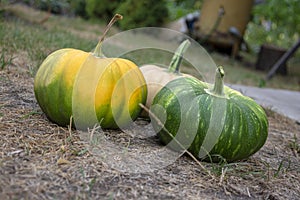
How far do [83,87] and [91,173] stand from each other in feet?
1.35

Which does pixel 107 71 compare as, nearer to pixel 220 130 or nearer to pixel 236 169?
pixel 220 130

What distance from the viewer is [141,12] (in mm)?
7535

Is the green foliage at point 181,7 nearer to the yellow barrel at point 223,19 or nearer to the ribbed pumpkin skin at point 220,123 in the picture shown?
the yellow barrel at point 223,19

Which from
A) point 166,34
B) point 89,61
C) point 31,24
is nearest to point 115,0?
point 166,34

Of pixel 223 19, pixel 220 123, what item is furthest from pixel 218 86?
pixel 223 19

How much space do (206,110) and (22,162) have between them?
72 cm

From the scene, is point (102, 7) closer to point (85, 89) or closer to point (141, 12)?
point (141, 12)

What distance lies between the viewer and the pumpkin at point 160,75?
7.15 feet

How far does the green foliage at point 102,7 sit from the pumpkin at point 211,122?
21.6 ft

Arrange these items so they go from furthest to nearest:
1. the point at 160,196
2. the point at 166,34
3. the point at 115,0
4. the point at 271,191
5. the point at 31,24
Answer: the point at 115,0 → the point at 166,34 → the point at 31,24 → the point at 271,191 → the point at 160,196

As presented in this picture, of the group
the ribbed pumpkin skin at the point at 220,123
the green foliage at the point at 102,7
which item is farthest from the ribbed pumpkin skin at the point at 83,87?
the green foliage at the point at 102,7

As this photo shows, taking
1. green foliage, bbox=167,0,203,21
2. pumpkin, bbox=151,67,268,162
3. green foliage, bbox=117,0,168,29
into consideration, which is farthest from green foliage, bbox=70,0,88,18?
pumpkin, bbox=151,67,268,162

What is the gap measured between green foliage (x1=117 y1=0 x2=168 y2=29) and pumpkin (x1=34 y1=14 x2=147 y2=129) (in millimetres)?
5760

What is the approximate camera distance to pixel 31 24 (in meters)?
5.05
